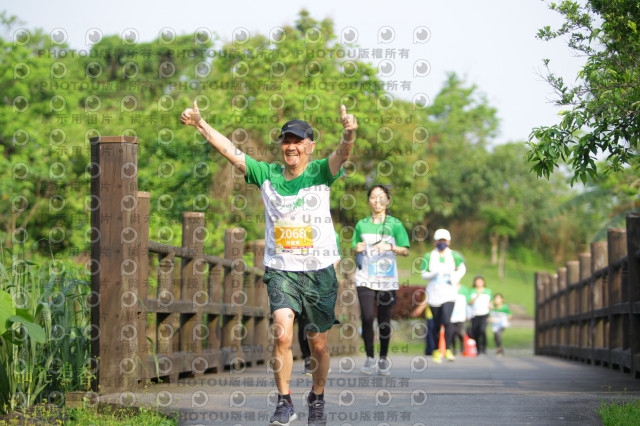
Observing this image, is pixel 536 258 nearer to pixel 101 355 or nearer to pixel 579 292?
pixel 579 292

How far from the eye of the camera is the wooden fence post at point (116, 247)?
6.62 meters

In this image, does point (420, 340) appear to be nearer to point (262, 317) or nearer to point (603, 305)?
point (262, 317)

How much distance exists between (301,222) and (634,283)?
15.0 feet

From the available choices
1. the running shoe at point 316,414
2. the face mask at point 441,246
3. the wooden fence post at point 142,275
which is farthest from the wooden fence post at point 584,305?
the running shoe at point 316,414

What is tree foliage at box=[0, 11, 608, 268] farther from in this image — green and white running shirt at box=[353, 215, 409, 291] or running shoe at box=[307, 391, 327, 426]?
running shoe at box=[307, 391, 327, 426]

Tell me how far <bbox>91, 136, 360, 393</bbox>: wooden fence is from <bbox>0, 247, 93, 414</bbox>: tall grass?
6.8 inches

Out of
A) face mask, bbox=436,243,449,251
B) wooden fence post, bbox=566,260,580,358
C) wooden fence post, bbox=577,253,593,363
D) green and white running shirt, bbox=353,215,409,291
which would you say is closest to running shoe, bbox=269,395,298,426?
green and white running shirt, bbox=353,215,409,291

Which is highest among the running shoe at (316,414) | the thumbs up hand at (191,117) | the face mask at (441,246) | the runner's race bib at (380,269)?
the thumbs up hand at (191,117)

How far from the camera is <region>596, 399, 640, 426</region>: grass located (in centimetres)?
512

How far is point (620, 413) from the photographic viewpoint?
212 inches

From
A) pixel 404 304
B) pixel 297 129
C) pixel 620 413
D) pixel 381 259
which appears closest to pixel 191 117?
pixel 297 129

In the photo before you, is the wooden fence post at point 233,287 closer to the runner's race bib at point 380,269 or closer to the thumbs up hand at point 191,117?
the runner's race bib at point 380,269

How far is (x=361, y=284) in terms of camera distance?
9812mm

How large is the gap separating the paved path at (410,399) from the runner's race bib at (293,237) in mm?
1089
